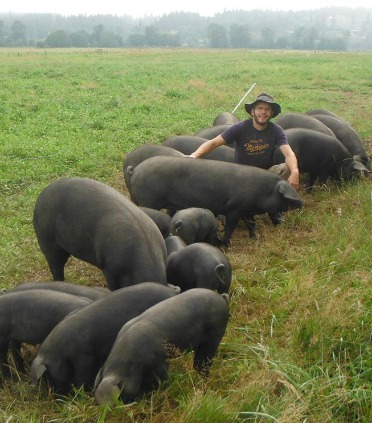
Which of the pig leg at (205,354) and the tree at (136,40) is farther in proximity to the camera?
the tree at (136,40)

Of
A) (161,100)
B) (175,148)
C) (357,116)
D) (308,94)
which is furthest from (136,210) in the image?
(308,94)

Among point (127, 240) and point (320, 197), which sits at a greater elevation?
point (127, 240)

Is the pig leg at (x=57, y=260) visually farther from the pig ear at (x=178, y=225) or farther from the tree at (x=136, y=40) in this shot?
the tree at (x=136, y=40)

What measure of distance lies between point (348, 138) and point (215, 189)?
412 centimetres

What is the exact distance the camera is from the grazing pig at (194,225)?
21.5 feet

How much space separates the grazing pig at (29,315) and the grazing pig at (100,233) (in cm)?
53

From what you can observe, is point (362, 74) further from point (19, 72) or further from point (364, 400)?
point (364, 400)

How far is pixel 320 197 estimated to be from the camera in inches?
342

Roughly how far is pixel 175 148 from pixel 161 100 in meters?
9.44

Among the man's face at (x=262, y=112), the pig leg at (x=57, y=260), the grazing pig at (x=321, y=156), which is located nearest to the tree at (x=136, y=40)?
the grazing pig at (x=321, y=156)

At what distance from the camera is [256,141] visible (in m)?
8.08

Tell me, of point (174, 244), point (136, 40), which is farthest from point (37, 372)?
point (136, 40)

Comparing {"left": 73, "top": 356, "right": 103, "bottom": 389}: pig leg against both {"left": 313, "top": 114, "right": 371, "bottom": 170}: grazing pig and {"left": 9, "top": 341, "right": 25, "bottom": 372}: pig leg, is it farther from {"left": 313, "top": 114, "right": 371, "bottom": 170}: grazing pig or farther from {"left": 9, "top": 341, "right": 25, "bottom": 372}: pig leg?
{"left": 313, "top": 114, "right": 371, "bottom": 170}: grazing pig

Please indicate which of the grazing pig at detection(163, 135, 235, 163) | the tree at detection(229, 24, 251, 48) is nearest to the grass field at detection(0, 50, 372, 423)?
the grazing pig at detection(163, 135, 235, 163)
